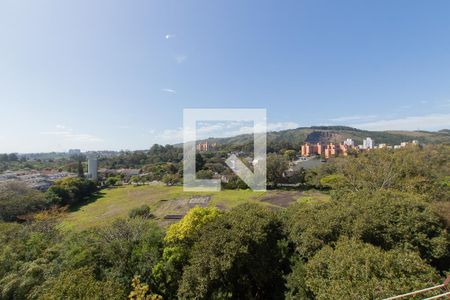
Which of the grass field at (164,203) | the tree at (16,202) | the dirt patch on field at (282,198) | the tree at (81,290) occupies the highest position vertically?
the tree at (81,290)

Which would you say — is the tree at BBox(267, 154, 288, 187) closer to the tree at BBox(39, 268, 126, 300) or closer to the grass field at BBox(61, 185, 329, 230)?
the grass field at BBox(61, 185, 329, 230)

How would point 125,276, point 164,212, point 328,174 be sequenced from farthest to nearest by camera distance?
point 328,174 → point 164,212 → point 125,276

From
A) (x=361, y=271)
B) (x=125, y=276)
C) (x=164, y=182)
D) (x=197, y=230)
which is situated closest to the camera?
(x=361, y=271)

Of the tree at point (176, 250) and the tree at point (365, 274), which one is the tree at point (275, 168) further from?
the tree at point (365, 274)

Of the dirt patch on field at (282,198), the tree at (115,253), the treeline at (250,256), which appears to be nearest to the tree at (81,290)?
the treeline at (250,256)

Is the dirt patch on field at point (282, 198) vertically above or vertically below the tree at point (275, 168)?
below

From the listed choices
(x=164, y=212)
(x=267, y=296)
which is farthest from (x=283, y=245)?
(x=164, y=212)

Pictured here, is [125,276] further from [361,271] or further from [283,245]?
[361,271]

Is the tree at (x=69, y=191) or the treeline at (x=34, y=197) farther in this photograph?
the tree at (x=69, y=191)
